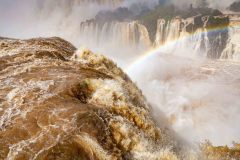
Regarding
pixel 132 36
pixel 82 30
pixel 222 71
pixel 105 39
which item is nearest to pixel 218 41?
pixel 222 71

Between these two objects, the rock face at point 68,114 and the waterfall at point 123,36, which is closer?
the rock face at point 68,114

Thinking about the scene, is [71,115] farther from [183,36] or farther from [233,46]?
[183,36]

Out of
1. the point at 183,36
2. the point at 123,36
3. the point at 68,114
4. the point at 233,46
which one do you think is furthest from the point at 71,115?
the point at 123,36

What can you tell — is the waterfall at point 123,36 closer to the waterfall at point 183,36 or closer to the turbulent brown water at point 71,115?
the waterfall at point 183,36

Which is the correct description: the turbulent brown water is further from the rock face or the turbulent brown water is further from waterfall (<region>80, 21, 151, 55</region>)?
waterfall (<region>80, 21, 151, 55</region>)

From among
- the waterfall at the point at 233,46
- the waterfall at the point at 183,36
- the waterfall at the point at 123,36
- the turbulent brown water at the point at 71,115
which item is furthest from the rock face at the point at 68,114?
the waterfall at the point at 123,36

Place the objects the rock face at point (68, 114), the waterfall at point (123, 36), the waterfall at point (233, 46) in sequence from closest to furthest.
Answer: the rock face at point (68, 114) < the waterfall at point (233, 46) < the waterfall at point (123, 36)

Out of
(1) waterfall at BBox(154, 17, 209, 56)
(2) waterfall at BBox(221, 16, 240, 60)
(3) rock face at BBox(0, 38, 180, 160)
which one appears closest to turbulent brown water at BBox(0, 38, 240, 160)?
(3) rock face at BBox(0, 38, 180, 160)
